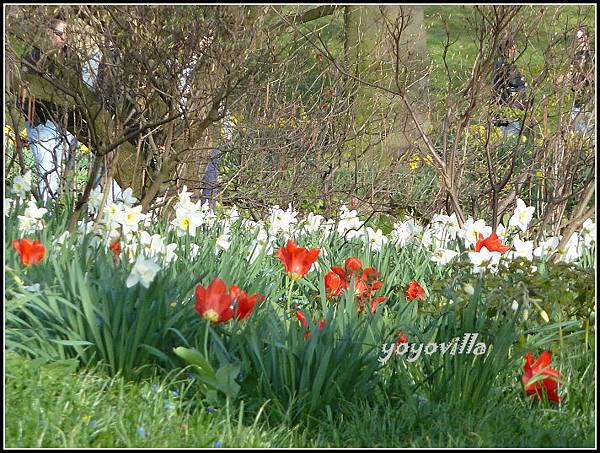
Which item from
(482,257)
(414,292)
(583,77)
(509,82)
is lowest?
(414,292)

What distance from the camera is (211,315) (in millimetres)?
2514

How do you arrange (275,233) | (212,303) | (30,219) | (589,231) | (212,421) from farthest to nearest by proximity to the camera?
(275,233) → (589,231) → (30,219) → (212,303) → (212,421)

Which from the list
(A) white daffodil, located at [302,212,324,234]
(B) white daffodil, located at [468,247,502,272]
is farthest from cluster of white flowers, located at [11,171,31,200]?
(B) white daffodil, located at [468,247,502,272]

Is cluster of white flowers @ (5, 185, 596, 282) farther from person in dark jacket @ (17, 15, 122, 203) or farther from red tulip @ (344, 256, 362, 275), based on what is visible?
person in dark jacket @ (17, 15, 122, 203)

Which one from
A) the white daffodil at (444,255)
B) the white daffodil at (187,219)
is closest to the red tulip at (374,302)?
the white daffodil at (444,255)

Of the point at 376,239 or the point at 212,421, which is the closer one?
the point at 212,421

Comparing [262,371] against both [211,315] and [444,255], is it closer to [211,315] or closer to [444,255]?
[211,315]

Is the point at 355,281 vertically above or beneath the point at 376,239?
beneath

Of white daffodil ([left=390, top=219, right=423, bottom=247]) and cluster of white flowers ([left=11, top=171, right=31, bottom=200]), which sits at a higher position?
white daffodil ([left=390, top=219, right=423, bottom=247])

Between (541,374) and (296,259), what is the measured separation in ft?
3.26

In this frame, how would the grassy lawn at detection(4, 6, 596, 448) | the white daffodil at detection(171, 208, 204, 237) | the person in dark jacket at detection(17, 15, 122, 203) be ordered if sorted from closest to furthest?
the grassy lawn at detection(4, 6, 596, 448)
the white daffodil at detection(171, 208, 204, 237)
the person in dark jacket at detection(17, 15, 122, 203)

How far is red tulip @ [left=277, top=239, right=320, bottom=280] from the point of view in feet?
10.5

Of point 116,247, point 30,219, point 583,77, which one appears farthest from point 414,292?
point 583,77

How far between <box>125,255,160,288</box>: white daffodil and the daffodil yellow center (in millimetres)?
186
